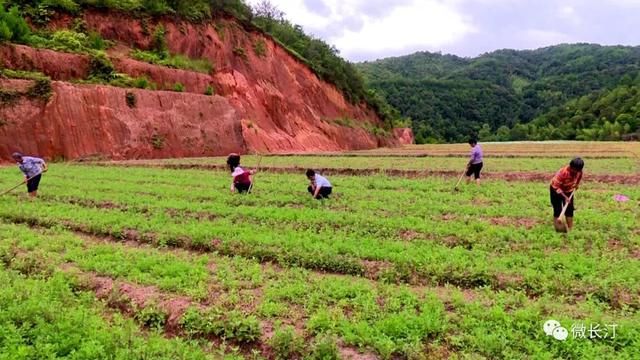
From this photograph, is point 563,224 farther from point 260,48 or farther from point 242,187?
point 260,48

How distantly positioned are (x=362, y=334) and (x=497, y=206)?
8.94 m

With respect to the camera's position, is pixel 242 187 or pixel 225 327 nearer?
pixel 225 327

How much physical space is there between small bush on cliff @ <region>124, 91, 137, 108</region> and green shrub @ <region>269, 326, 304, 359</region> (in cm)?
3098

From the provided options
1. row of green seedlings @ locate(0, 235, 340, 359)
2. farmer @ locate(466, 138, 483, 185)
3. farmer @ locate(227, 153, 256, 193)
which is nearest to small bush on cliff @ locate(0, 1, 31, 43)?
farmer @ locate(227, 153, 256, 193)

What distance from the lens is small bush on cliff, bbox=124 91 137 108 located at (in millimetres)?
33594

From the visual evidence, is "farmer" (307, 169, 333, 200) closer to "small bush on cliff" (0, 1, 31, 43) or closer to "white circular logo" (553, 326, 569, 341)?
"white circular logo" (553, 326, 569, 341)

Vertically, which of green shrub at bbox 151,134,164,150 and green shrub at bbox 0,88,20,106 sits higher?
green shrub at bbox 0,88,20,106

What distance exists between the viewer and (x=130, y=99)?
33750 millimetres

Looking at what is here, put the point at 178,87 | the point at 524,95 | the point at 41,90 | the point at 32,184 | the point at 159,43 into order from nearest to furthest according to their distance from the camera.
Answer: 1. the point at 32,184
2. the point at 41,90
3. the point at 178,87
4. the point at 159,43
5. the point at 524,95

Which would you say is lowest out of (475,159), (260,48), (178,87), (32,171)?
(475,159)

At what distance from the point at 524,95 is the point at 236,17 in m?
109

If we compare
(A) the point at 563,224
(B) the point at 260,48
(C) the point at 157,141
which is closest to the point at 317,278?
(A) the point at 563,224

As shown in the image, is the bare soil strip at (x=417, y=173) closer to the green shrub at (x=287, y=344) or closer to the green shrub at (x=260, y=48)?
the green shrub at (x=287, y=344)

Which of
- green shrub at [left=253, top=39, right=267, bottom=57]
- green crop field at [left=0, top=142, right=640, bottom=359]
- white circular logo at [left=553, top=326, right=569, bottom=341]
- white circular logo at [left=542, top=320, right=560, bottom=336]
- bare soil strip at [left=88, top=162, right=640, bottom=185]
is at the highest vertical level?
green shrub at [left=253, top=39, right=267, bottom=57]
